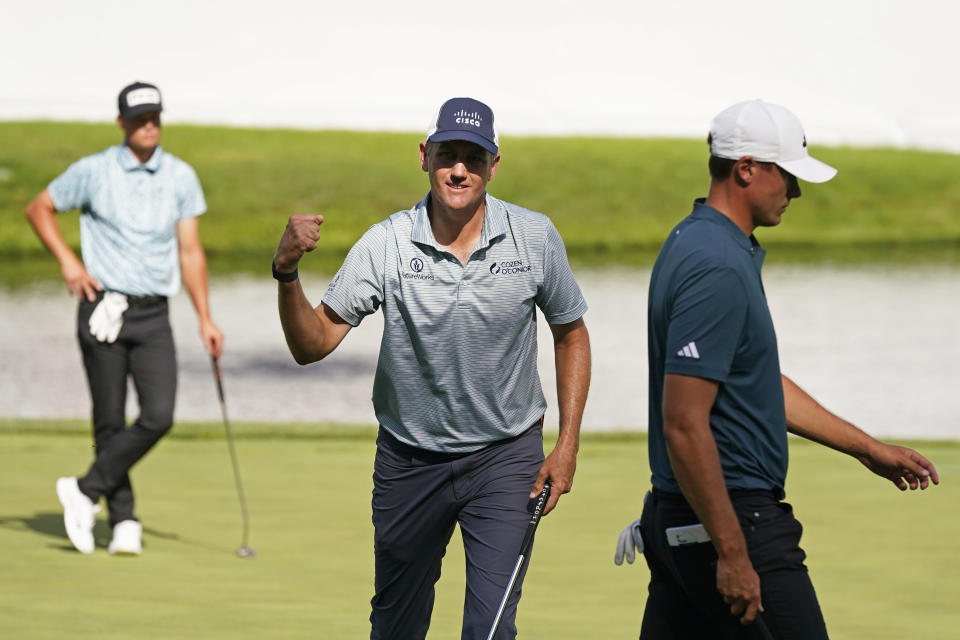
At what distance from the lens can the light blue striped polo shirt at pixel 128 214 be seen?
7391 mm

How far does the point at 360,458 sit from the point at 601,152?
39.1 meters

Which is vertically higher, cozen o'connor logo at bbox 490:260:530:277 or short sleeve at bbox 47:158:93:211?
cozen o'connor logo at bbox 490:260:530:277

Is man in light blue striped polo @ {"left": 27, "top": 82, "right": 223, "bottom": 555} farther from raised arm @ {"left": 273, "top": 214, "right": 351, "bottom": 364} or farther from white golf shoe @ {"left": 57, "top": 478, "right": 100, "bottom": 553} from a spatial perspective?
raised arm @ {"left": 273, "top": 214, "right": 351, "bottom": 364}

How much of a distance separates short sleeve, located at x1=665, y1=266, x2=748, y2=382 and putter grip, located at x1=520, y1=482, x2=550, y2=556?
44.3 inches

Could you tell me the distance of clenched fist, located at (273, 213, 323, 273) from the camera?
4238mm

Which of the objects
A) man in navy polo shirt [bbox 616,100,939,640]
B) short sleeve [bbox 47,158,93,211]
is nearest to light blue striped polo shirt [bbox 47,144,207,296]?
short sleeve [bbox 47,158,93,211]

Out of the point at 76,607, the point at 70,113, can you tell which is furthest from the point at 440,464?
the point at 70,113

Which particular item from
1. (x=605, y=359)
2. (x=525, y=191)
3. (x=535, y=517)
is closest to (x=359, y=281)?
(x=535, y=517)

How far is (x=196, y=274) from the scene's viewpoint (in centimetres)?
784

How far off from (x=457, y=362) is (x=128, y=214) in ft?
10.3

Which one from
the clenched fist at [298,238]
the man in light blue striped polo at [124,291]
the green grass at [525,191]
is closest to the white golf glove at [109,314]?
the man in light blue striped polo at [124,291]

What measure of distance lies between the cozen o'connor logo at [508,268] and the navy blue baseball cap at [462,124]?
0.32m

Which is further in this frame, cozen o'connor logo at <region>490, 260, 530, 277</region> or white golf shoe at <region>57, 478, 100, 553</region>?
white golf shoe at <region>57, 478, 100, 553</region>

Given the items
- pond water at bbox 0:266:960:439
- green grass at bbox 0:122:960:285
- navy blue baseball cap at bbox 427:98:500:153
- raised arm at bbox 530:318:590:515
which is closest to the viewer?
navy blue baseball cap at bbox 427:98:500:153
